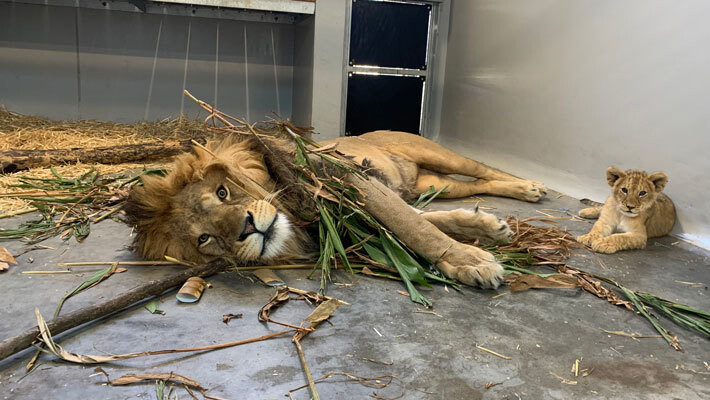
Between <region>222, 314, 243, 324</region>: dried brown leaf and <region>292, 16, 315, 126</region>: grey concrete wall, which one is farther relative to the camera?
<region>292, 16, 315, 126</region>: grey concrete wall

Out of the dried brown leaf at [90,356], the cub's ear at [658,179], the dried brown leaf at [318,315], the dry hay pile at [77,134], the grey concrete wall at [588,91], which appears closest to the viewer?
the dried brown leaf at [90,356]

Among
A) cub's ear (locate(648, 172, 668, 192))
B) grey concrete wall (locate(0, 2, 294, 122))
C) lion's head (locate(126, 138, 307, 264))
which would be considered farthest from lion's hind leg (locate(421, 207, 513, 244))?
grey concrete wall (locate(0, 2, 294, 122))

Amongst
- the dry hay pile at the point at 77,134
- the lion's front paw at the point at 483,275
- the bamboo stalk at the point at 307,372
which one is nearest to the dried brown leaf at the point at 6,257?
the dry hay pile at the point at 77,134

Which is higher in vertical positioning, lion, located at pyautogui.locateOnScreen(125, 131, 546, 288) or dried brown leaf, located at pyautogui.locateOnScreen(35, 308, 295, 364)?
lion, located at pyautogui.locateOnScreen(125, 131, 546, 288)

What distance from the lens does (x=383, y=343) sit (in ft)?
7.50

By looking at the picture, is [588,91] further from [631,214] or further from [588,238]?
[588,238]

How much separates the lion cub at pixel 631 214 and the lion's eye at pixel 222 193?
2485 mm

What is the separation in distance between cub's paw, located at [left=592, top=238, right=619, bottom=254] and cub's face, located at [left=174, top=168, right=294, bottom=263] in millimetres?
2143

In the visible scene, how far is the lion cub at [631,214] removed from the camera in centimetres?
374

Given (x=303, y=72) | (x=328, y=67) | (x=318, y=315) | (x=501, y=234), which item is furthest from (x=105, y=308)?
(x=303, y=72)

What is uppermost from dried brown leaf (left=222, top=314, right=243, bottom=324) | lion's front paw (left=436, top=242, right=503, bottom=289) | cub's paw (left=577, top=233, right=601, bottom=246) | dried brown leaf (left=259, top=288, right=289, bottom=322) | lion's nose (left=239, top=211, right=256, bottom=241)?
lion's nose (left=239, top=211, right=256, bottom=241)

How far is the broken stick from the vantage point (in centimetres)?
208

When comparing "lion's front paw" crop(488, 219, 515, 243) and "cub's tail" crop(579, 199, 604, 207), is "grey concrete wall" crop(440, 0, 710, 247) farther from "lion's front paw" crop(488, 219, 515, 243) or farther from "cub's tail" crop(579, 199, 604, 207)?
"lion's front paw" crop(488, 219, 515, 243)

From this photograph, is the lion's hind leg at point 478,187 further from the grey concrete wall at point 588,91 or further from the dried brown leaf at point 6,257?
the dried brown leaf at point 6,257
